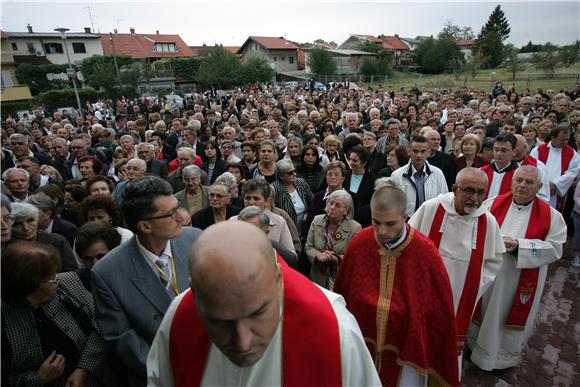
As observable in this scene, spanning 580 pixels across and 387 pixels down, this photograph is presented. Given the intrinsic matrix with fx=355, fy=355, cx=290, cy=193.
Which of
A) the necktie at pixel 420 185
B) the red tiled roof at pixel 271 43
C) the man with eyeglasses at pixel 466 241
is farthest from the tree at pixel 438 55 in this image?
the man with eyeglasses at pixel 466 241

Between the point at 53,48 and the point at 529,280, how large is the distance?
60.8m

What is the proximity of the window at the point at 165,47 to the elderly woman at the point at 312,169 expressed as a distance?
61.1m

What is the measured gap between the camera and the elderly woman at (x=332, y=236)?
3.92 m

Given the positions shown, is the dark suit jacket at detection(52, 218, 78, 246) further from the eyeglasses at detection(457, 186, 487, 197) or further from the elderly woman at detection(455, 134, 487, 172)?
the elderly woman at detection(455, 134, 487, 172)

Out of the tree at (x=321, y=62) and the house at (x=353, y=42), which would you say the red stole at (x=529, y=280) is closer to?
the tree at (x=321, y=62)

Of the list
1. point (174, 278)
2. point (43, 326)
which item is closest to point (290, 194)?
point (174, 278)

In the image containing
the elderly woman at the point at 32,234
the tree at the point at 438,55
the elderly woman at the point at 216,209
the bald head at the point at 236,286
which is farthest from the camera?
the tree at the point at 438,55

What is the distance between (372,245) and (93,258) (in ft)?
7.69

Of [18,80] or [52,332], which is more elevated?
[18,80]

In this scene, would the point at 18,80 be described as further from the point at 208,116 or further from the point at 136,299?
the point at 136,299

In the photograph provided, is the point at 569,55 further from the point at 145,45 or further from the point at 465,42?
the point at 145,45

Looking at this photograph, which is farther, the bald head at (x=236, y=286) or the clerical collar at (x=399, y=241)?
the clerical collar at (x=399, y=241)

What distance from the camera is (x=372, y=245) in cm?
304

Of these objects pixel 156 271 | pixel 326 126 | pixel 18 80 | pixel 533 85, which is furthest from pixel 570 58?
pixel 18 80
